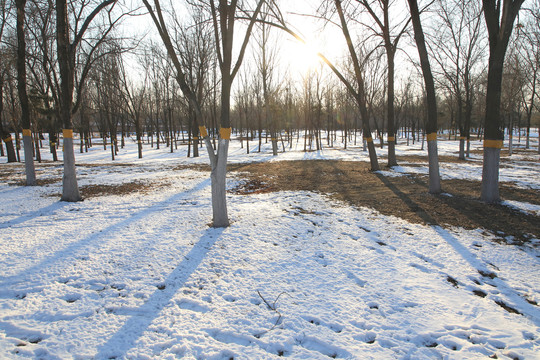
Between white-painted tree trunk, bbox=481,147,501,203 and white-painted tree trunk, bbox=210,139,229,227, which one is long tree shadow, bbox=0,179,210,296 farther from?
white-painted tree trunk, bbox=481,147,501,203

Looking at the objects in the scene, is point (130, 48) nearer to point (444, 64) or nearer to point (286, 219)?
point (286, 219)

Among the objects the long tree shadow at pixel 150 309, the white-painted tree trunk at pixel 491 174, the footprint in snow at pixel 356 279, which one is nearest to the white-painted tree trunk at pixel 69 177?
the long tree shadow at pixel 150 309

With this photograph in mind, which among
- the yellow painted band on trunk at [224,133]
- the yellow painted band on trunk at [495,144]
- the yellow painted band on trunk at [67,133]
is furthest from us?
the yellow painted band on trunk at [67,133]

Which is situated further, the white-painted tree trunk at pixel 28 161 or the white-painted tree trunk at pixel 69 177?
the white-painted tree trunk at pixel 28 161

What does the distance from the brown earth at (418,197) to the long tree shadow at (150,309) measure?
3587 millimetres

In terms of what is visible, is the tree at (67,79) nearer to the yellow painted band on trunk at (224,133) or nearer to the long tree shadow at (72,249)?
the long tree shadow at (72,249)

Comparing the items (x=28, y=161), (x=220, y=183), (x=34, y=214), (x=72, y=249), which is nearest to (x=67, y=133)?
(x=34, y=214)

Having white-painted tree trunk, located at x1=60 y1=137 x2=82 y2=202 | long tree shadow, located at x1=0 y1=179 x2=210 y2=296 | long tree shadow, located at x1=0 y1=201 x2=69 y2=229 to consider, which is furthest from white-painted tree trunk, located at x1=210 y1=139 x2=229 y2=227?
white-painted tree trunk, located at x1=60 y1=137 x2=82 y2=202

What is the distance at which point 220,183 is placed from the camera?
4.08 meters

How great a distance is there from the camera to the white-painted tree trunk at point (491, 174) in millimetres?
5000

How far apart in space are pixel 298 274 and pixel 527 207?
5231 millimetres

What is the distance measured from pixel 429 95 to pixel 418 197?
8.16 feet

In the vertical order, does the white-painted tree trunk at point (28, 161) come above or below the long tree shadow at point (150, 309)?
above

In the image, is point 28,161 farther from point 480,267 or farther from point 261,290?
point 480,267
